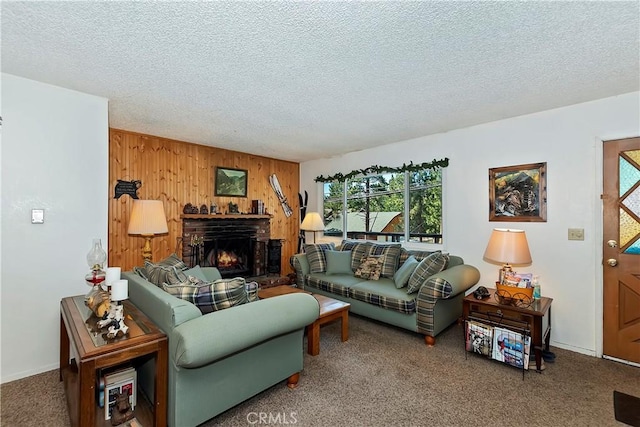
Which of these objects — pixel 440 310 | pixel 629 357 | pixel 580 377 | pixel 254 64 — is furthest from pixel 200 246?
pixel 629 357

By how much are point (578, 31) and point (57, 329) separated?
4518 millimetres

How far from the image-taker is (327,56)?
2.07 m

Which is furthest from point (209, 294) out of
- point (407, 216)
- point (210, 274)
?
point (407, 216)

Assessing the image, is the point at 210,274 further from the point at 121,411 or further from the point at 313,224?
the point at 313,224

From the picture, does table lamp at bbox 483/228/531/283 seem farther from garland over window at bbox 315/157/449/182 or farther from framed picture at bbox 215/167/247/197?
framed picture at bbox 215/167/247/197

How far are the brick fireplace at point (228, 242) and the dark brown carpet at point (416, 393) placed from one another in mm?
2228

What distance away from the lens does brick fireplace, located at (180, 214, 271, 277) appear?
14.7 feet

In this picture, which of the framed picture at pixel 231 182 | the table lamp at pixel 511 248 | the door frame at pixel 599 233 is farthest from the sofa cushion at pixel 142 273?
the door frame at pixel 599 233

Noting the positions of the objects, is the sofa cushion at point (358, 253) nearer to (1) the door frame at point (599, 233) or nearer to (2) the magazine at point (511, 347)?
(2) the magazine at point (511, 347)

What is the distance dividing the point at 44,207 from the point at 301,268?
2.96 meters

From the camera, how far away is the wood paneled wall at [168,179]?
3.83 meters

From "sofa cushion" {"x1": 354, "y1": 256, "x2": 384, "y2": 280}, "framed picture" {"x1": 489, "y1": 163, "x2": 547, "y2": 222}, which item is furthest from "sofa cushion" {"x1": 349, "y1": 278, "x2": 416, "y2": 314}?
"framed picture" {"x1": 489, "y1": 163, "x2": 547, "y2": 222}

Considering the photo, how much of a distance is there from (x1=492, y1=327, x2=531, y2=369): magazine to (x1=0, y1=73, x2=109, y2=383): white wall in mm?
3726

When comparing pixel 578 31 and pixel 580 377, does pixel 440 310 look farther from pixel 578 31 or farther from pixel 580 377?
pixel 578 31
